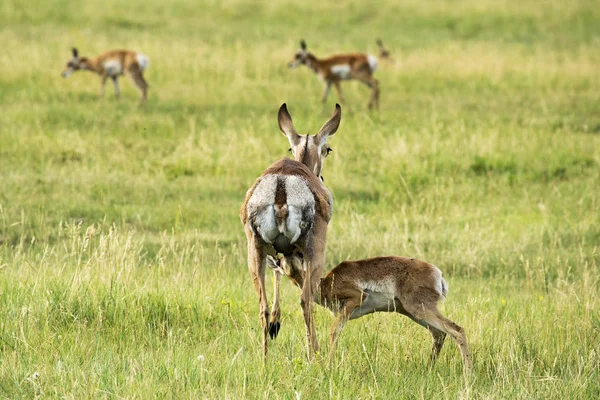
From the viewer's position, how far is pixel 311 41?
83.7 ft

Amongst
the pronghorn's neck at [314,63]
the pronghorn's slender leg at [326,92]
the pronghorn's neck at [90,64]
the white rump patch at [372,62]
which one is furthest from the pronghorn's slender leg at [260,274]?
the pronghorn's neck at [314,63]

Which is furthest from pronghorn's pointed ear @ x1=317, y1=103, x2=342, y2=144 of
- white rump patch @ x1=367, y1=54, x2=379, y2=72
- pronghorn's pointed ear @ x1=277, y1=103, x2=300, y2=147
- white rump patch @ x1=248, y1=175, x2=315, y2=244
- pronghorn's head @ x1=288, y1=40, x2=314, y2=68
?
pronghorn's head @ x1=288, y1=40, x2=314, y2=68

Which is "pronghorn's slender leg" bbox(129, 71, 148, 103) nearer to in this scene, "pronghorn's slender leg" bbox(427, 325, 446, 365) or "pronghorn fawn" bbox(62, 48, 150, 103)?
"pronghorn fawn" bbox(62, 48, 150, 103)

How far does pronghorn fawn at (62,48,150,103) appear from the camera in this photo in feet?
61.0

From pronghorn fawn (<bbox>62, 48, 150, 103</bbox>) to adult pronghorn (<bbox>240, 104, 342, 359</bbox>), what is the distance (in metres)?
13.2

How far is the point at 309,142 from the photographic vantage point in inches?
260

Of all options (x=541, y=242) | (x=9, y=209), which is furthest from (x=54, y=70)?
(x=541, y=242)

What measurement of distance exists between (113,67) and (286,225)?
14312 millimetres

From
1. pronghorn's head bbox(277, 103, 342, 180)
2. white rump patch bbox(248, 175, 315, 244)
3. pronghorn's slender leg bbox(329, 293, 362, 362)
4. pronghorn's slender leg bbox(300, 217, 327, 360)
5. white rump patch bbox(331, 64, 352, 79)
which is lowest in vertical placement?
pronghorn's slender leg bbox(329, 293, 362, 362)

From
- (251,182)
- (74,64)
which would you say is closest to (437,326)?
(251,182)

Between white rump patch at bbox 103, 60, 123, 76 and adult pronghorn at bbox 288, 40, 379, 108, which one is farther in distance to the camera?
adult pronghorn at bbox 288, 40, 379, 108

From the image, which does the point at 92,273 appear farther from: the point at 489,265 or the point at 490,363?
the point at 489,265

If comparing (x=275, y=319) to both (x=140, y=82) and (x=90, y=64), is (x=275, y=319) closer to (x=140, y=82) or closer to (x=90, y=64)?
(x=140, y=82)

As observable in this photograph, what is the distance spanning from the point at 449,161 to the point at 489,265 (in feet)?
13.3
